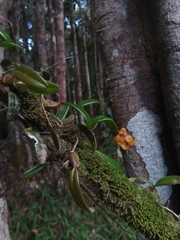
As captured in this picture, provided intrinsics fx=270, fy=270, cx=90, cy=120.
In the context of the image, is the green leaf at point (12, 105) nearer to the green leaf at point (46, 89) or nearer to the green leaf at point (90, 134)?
the green leaf at point (46, 89)

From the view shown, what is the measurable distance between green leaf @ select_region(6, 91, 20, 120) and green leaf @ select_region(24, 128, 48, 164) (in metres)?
0.04

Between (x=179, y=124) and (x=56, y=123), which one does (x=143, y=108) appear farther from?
(x=56, y=123)

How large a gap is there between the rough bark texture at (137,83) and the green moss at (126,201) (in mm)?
169

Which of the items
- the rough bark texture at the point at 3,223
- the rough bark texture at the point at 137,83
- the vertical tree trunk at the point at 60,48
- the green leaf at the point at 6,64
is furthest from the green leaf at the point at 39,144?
the vertical tree trunk at the point at 60,48

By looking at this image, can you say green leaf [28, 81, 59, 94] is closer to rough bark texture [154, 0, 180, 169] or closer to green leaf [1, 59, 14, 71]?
green leaf [1, 59, 14, 71]

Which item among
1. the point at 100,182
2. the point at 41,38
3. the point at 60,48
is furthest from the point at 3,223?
the point at 41,38

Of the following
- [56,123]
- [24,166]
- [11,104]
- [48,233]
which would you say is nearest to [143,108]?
[56,123]

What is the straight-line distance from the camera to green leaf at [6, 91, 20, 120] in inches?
18.3

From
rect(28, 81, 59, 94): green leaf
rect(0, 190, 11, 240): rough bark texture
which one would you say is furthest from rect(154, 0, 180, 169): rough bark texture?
rect(0, 190, 11, 240): rough bark texture

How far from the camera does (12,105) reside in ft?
1.53

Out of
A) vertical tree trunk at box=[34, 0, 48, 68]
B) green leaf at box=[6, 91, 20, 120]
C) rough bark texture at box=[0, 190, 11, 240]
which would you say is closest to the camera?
green leaf at box=[6, 91, 20, 120]

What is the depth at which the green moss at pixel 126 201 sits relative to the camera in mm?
547

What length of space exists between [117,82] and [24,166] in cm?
253

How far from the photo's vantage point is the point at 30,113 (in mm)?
517
